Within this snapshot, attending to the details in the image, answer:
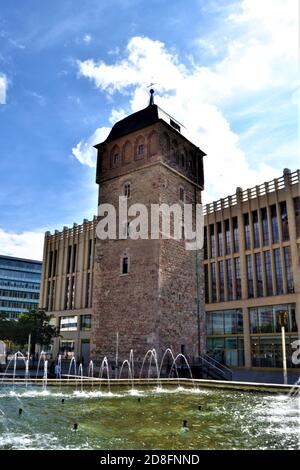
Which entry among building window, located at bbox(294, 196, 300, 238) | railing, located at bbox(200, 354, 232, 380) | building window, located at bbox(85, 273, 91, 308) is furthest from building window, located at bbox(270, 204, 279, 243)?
building window, located at bbox(85, 273, 91, 308)

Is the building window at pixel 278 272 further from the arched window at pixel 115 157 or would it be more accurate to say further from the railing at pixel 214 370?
the arched window at pixel 115 157

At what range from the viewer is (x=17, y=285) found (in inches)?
3900

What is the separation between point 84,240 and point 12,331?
16.7 m

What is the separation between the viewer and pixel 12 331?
3594cm

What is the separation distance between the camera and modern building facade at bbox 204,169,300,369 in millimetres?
33844

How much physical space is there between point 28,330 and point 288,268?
23834 mm

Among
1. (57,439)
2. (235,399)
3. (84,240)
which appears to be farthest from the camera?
(84,240)

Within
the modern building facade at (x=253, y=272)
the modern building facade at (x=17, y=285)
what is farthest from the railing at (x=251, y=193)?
the modern building facade at (x=17, y=285)

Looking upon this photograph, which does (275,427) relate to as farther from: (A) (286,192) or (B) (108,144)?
(A) (286,192)

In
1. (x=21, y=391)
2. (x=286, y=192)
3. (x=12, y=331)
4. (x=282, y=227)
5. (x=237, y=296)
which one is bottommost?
(x=21, y=391)

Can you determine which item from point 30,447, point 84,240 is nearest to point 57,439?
point 30,447

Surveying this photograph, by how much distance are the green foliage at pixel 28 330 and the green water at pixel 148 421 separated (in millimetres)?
21604

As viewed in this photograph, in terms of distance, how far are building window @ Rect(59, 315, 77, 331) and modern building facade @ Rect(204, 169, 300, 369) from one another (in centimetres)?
1740

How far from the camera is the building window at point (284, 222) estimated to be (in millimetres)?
34531
